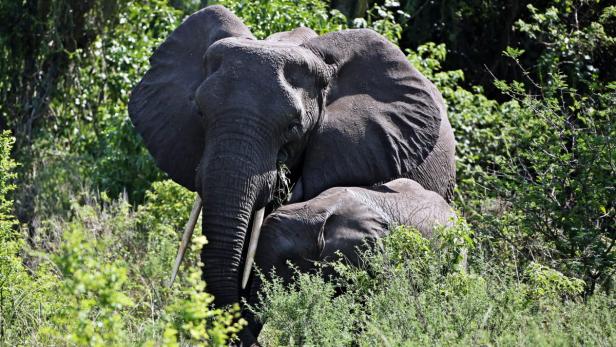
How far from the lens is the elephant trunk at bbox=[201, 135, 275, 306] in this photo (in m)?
7.60

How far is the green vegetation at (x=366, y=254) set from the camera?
684 cm

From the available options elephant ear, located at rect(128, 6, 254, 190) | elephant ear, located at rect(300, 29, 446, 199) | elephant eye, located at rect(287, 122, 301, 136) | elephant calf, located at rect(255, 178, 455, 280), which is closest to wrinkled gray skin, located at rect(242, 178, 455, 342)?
elephant calf, located at rect(255, 178, 455, 280)

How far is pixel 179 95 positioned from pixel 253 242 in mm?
1323

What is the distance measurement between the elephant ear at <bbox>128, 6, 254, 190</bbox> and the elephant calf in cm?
84

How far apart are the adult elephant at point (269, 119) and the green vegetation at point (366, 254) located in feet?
1.68

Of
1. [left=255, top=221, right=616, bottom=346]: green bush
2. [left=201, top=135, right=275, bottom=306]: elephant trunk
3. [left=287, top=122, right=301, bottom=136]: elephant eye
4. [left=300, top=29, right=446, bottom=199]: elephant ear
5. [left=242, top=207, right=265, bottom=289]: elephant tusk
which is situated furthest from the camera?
[left=300, top=29, right=446, bottom=199]: elephant ear

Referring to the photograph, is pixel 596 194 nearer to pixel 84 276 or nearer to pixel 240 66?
pixel 240 66

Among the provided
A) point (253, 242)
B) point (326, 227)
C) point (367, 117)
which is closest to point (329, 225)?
point (326, 227)

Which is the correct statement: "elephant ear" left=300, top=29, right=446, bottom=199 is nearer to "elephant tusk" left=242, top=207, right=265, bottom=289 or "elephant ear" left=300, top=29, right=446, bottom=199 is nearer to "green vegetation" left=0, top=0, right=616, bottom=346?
"elephant tusk" left=242, top=207, right=265, bottom=289

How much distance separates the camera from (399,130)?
29.1 ft

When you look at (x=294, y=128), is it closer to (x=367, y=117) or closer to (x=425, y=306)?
(x=367, y=117)

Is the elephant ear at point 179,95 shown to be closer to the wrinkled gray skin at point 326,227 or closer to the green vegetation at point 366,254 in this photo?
the green vegetation at point 366,254

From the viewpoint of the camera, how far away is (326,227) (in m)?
8.02

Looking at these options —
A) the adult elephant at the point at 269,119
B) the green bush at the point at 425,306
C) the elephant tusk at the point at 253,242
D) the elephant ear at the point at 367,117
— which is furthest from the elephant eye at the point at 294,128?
the green bush at the point at 425,306
